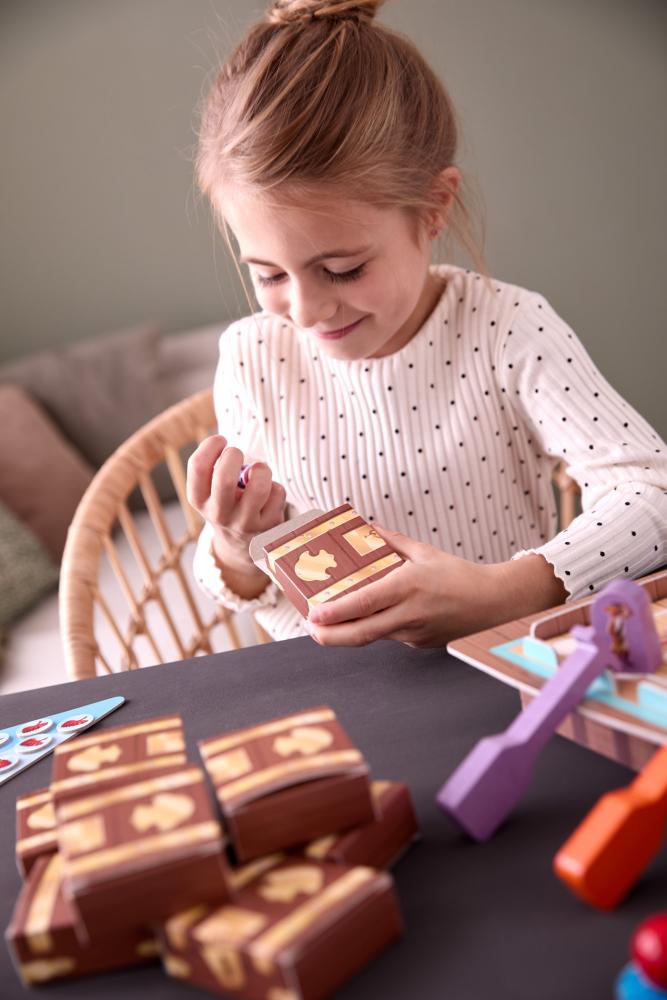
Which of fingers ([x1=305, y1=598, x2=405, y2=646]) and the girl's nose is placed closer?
fingers ([x1=305, y1=598, x2=405, y2=646])

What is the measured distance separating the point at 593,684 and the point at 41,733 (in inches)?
17.3

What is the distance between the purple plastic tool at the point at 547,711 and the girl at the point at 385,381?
0.69 ft

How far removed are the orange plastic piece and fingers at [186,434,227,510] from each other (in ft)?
1.74

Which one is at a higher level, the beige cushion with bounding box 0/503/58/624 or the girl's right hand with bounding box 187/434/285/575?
the girl's right hand with bounding box 187/434/285/575

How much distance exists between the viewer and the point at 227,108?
1000 mm

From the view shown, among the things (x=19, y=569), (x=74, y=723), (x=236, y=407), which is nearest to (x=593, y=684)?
(x=74, y=723)

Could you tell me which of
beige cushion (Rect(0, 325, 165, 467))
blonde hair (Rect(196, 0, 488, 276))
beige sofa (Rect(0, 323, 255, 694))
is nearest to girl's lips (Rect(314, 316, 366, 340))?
blonde hair (Rect(196, 0, 488, 276))

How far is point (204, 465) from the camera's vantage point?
917 millimetres

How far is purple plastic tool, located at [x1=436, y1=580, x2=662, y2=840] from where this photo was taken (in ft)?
1.80

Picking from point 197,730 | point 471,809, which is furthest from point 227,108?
point 471,809

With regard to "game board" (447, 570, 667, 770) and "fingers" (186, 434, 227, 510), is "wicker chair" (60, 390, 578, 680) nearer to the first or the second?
"fingers" (186, 434, 227, 510)

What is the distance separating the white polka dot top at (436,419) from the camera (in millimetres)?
1108

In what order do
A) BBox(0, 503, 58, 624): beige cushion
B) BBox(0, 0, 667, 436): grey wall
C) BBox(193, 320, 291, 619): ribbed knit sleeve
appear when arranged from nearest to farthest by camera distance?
BBox(193, 320, 291, 619): ribbed knit sleeve < BBox(0, 503, 58, 624): beige cushion < BBox(0, 0, 667, 436): grey wall

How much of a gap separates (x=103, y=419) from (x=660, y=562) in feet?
5.70
